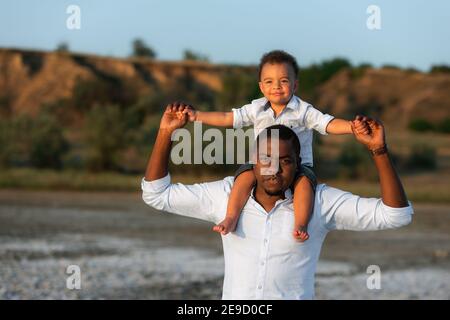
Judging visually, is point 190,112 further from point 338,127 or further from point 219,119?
point 338,127

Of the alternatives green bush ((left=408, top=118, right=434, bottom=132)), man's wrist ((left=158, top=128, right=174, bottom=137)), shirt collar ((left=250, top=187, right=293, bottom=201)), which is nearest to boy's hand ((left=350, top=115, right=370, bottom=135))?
shirt collar ((left=250, top=187, right=293, bottom=201))

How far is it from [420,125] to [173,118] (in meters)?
48.1

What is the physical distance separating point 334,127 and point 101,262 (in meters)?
11.3

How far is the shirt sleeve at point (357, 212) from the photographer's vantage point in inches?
152

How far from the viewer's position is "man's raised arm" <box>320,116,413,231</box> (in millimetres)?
3756

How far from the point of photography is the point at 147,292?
1259cm

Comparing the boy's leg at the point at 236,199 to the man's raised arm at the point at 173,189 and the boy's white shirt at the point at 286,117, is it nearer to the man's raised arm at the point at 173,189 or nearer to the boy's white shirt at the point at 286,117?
the man's raised arm at the point at 173,189

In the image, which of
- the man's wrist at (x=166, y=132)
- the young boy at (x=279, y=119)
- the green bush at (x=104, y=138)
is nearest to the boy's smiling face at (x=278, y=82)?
the young boy at (x=279, y=119)

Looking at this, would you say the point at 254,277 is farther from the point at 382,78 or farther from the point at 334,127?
the point at 382,78

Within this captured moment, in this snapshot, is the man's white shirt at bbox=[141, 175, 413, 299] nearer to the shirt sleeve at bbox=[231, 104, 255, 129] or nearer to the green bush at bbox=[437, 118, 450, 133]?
the shirt sleeve at bbox=[231, 104, 255, 129]

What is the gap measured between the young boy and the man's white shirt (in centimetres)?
6

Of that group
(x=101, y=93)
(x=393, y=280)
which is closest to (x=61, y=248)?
(x=393, y=280)

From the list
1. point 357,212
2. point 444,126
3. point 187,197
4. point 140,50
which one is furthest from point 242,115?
point 140,50

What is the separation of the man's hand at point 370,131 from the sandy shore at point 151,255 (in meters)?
→ 8.20
